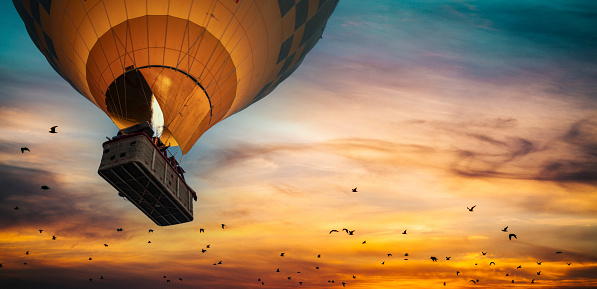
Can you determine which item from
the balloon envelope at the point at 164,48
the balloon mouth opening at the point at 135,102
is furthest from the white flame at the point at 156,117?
the balloon envelope at the point at 164,48

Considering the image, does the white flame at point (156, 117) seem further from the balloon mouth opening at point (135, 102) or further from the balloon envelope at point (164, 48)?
the balloon envelope at point (164, 48)

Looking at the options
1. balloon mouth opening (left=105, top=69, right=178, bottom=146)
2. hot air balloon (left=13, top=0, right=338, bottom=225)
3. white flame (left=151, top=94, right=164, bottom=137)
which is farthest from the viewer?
white flame (left=151, top=94, right=164, bottom=137)

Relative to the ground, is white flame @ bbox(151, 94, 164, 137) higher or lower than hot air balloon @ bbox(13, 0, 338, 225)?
lower

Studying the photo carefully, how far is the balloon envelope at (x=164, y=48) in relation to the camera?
10.8 metres

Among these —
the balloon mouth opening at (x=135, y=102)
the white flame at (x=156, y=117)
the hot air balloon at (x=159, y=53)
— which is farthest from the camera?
the white flame at (x=156, y=117)

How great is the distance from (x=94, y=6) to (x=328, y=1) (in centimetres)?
826

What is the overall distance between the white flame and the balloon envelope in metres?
0.12

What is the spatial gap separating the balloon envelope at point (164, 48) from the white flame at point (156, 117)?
0.12 m

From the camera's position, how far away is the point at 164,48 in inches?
440

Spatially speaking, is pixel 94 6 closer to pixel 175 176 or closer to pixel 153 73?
pixel 153 73

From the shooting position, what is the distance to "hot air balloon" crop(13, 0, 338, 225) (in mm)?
10711

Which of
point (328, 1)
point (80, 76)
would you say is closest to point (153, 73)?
point (80, 76)

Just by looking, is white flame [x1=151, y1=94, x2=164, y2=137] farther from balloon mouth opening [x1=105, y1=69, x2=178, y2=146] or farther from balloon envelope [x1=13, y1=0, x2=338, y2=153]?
balloon envelope [x1=13, y1=0, x2=338, y2=153]

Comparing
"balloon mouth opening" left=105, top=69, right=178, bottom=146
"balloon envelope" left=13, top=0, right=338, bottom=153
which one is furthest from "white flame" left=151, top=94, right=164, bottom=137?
"balloon envelope" left=13, top=0, right=338, bottom=153
